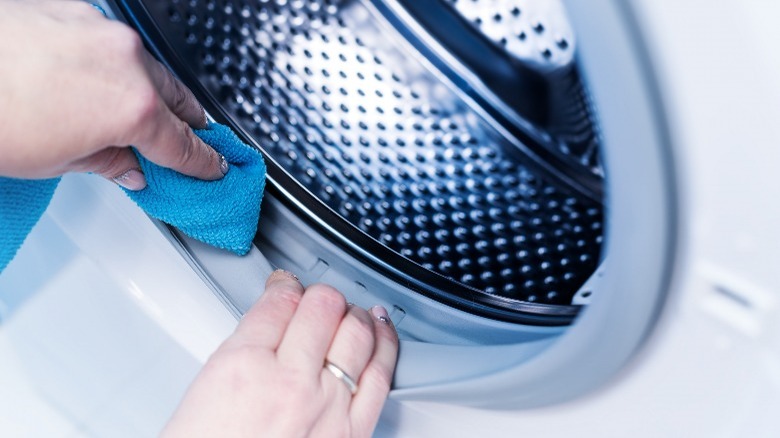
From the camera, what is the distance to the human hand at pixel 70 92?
0.38m

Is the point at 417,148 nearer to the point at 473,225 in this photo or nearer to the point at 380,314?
the point at 473,225

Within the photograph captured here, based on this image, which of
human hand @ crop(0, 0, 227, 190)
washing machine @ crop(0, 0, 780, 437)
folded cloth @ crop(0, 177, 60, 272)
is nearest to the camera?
washing machine @ crop(0, 0, 780, 437)

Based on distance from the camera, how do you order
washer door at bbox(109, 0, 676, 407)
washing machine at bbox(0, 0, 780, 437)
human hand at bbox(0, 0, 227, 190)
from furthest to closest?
washer door at bbox(109, 0, 676, 407), human hand at bbox(0, 0, 227, 190), washing machine at bbox(0, 0, 780, 437)

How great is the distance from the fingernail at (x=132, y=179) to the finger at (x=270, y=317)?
4.1 inches

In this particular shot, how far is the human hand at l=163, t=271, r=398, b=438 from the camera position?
429mm

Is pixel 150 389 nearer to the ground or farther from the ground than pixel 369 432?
nearer to the ground

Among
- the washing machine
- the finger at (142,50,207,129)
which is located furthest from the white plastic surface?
the finger at (142,50,207,129)

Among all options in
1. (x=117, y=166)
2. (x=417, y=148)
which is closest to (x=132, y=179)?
(x=117, y=166)

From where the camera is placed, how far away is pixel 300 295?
19.6 inches

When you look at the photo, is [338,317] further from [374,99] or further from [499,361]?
[374,99]

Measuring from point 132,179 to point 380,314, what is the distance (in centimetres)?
18

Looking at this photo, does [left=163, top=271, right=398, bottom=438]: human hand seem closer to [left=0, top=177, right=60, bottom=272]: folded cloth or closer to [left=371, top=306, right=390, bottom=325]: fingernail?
[left=371, top=306, right=390, bottom=325]: fingernail

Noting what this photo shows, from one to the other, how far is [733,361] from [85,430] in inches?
17.6

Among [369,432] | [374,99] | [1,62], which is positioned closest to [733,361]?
[369,432]
